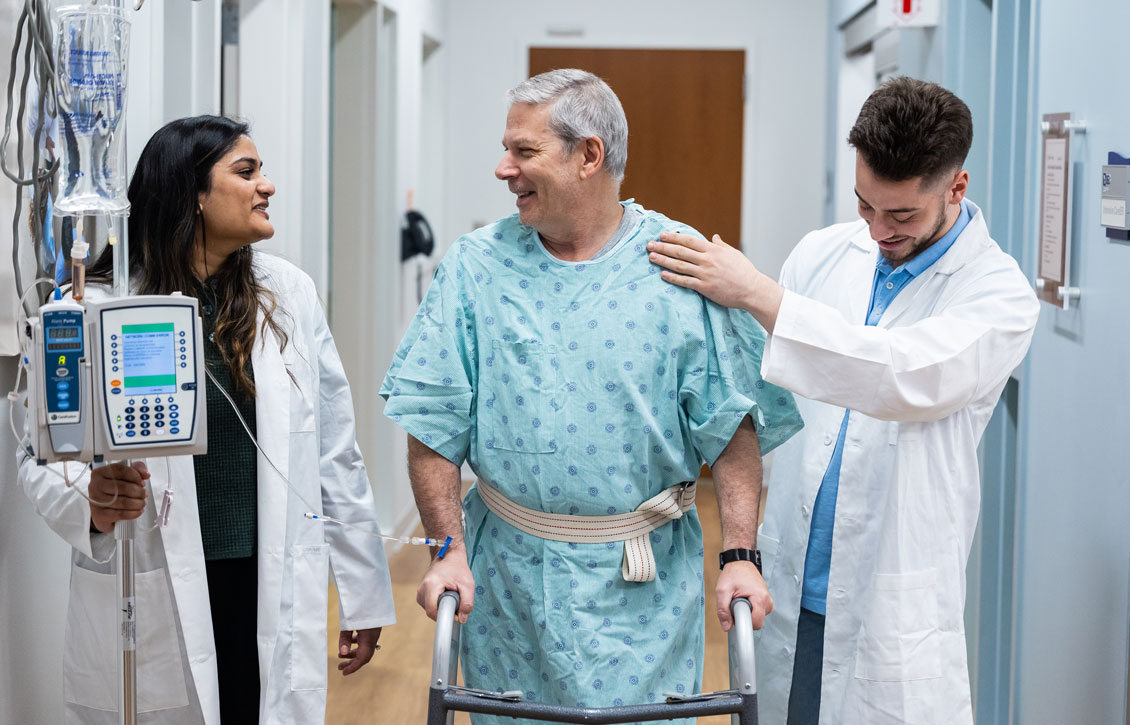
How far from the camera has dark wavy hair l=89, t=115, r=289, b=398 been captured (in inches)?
68.4

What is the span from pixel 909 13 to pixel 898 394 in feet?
7.32

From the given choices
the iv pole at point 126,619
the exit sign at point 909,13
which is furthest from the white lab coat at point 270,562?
the exit sign at point 909,13

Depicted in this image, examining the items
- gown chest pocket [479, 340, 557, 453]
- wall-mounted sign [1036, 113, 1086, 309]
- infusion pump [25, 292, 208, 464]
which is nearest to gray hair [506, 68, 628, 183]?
gown chest pocket [479, 340, 557, 453]

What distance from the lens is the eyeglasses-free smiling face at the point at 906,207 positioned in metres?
1.64

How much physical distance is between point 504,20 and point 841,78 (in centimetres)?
168

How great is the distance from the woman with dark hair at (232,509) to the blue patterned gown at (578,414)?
234 mm

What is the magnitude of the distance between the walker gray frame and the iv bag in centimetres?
62

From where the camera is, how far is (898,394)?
63.0 inches

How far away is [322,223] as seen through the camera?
11.6ft

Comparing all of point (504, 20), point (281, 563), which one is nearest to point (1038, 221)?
point (281, 563)

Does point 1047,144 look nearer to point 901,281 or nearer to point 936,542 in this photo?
point 901,281

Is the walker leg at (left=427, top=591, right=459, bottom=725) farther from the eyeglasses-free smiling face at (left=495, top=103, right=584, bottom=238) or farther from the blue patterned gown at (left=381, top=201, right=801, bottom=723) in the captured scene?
the eyeglasses-free smiling face at (left=495, top=103, right=584, bottom=238)

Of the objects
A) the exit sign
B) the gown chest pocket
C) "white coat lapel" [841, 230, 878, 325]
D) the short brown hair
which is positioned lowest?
the gown chest pocket

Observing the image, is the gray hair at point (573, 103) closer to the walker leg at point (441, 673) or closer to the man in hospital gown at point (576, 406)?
the man in hospital gown at point (576, 406)
